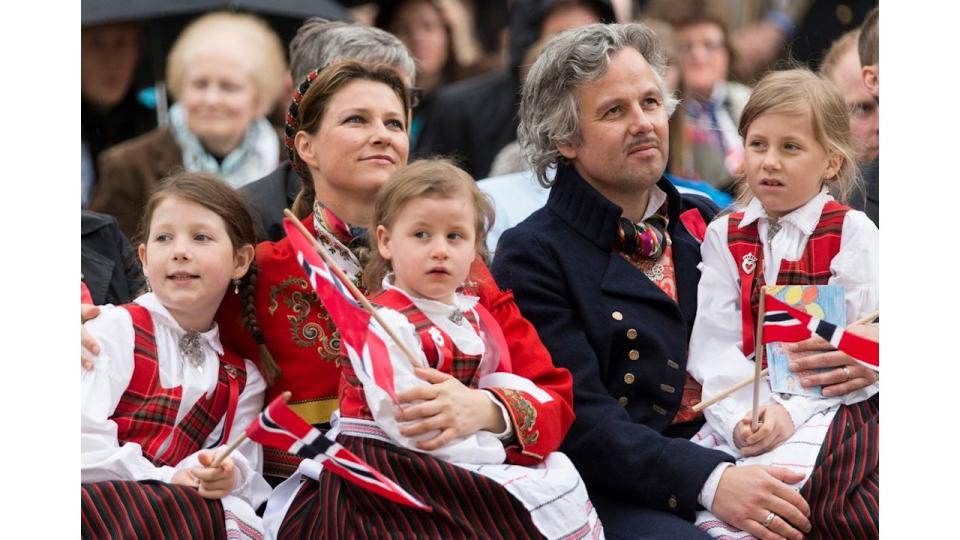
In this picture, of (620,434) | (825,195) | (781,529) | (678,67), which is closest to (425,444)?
(620,434)

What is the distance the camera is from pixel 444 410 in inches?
168

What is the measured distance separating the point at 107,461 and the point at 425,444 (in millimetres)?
805

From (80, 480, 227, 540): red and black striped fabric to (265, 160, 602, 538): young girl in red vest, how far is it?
25 cm

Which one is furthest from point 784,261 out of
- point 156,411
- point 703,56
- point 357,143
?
point 703,56

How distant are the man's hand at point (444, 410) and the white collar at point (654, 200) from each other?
1.02 metres

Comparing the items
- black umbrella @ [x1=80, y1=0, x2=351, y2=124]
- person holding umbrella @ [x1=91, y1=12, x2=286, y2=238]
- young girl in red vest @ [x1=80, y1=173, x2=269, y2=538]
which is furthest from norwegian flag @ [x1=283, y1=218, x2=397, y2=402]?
black umbrella @ [x1=80, y1=0, x2=351, y2=124]

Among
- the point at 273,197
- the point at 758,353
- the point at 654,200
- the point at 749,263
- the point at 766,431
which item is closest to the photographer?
the point at 758,353

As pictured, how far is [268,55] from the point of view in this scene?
320 inches

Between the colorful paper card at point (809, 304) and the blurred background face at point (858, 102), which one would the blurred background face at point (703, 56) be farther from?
the colorful paper card at point (809, 304)

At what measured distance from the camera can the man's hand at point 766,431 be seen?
461 cm

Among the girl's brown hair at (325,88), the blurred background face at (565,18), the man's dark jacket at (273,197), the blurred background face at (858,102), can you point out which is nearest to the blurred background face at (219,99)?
the blurred background face at (565,18)

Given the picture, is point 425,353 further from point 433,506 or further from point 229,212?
point 229,212

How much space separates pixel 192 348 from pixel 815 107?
73.4 inches

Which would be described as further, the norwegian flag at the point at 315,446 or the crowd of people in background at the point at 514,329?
the crowd of people in background at the point at 514,329
